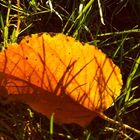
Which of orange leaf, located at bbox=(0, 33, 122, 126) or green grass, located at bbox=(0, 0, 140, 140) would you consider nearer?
orange leaf, located at bbox=(0, 33, 122, 126)

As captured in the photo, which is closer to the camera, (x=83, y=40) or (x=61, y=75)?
(x=61, y=75)

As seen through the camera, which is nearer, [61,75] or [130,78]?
[61,75]

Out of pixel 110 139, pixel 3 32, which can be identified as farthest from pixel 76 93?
pixel 3 32

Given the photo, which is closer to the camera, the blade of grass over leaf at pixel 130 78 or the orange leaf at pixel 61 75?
the orange leaf at pixel 61 75

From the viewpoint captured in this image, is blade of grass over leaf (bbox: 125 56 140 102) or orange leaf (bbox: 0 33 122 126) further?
blade of grass over leaf (bbox: 125 56 140 102)
